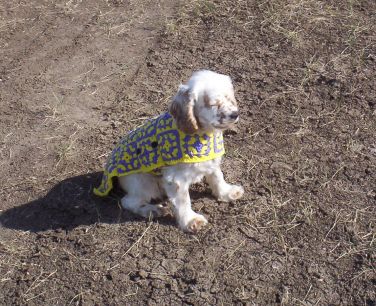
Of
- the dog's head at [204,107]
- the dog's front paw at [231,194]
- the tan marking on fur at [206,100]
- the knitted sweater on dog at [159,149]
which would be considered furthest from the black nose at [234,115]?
the dog's front paw at [231,194]

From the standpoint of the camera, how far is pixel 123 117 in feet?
18.0

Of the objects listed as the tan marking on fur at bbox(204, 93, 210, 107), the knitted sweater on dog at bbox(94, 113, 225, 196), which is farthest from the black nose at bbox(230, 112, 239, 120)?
the knitted sweater on dog at bbox(94, 113, 225, 196)

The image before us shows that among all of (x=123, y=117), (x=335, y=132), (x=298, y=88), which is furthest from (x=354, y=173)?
(x=123, y=117)

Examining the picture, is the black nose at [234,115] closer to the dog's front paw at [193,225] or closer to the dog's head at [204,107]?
the dog's head at [204,107]

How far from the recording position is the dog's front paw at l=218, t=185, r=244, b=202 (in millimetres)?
4434

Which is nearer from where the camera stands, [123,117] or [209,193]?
[209,193]

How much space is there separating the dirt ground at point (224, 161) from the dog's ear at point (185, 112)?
2.80ft

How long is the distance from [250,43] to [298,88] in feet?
3.19

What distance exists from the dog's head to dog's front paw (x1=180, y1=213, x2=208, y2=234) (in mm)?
719

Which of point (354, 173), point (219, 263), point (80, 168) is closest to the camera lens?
point (219, 263)

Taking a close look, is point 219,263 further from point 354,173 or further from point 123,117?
point 123,117

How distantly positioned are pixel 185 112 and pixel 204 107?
136 millimetres

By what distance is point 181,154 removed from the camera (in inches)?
155

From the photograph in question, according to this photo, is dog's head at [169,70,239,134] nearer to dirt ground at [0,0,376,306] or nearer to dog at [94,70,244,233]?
dog at [94,70,244,233]
